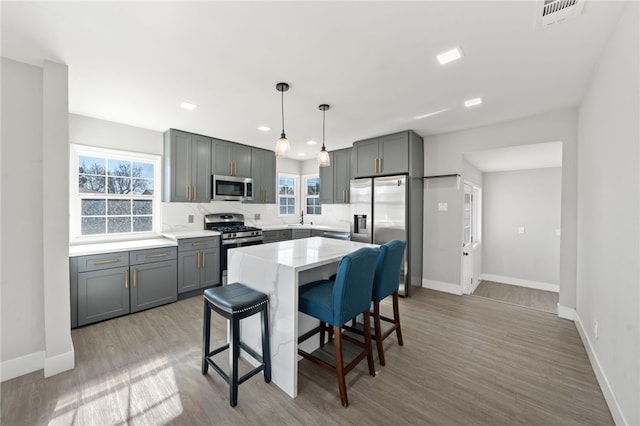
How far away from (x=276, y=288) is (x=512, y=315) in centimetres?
321

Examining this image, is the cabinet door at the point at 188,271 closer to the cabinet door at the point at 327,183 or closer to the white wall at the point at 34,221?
the white wall at the point at 34,221

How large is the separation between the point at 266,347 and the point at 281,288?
0.48 metres

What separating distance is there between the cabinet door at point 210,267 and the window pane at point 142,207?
3.69 feet

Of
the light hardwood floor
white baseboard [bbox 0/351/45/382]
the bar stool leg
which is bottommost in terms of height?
the light hardwood floor

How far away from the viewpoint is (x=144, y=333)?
2770 mm

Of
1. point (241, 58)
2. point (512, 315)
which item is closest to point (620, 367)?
point (512, 315)

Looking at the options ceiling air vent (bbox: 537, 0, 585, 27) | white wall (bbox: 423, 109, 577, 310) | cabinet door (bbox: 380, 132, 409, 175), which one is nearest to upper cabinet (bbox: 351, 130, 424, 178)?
cabinet door (bbox: 380, 132, 409, 175)

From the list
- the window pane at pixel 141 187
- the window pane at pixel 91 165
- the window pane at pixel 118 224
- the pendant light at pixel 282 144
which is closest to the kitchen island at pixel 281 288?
the pendant light at pixel 282 144

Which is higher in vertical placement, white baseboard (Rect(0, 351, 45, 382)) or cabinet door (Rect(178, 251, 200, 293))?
cabinet door (Rect(178, 251, 200, 293))

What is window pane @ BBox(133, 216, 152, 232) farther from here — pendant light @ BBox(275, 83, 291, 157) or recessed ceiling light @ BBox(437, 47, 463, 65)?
recessed ceiling light @ BBox(437, 47, 463, 65)

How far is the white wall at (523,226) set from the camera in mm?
5035

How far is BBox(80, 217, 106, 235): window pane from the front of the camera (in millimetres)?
3461

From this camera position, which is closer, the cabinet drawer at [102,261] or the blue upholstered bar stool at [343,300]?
the blue upholstered bar stool at [343,300]

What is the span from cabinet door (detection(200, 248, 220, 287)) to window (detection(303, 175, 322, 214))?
8.78 feet
